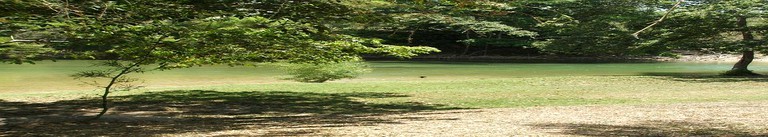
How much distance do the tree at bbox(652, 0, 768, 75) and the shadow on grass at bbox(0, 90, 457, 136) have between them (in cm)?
1300

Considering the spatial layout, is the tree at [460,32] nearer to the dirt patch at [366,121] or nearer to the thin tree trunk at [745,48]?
the thin tree trunk at [745,48]

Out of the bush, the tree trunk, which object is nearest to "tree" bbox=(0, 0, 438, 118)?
the bush

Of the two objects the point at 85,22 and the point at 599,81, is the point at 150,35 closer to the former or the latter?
the point at 85,22

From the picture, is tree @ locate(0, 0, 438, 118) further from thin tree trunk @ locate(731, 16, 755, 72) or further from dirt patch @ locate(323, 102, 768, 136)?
thin tree trunk @ locate(731, 16, 755, 72)

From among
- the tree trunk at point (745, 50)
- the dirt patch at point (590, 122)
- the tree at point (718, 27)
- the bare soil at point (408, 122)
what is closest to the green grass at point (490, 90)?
the dirt patch at point (590, 122)

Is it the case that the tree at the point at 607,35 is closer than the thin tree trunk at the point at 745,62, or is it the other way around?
the thin tree trunk at the point at 745,62

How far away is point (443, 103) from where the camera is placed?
14172 mm

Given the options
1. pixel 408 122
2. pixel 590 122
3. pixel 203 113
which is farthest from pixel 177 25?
pixel 590 122

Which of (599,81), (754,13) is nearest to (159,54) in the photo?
(599,81)

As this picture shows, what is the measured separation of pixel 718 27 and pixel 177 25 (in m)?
21.5

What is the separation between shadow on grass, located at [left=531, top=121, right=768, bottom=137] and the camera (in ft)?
25.2

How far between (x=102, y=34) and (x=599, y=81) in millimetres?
15514

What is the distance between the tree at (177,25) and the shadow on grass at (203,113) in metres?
0.78

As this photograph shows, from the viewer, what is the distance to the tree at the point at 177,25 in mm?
8297
